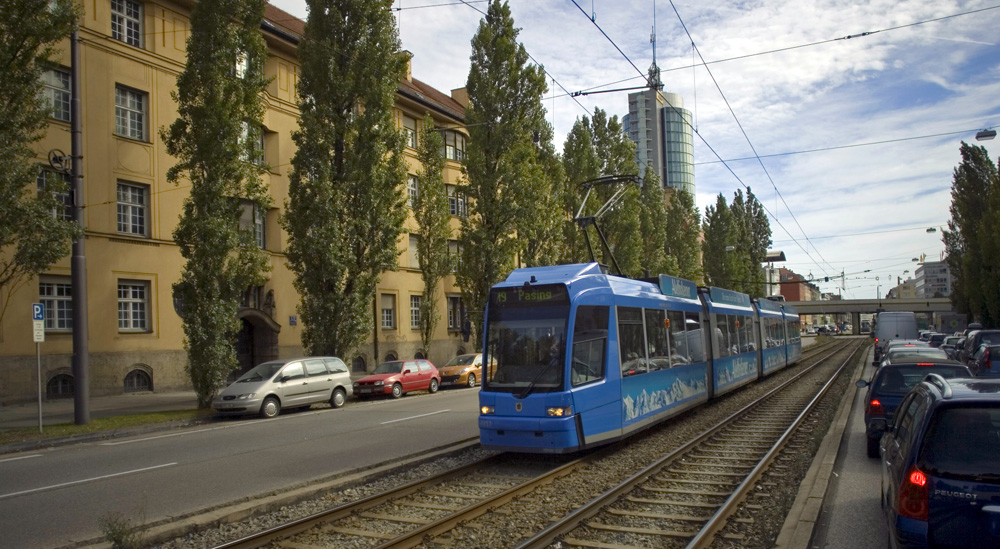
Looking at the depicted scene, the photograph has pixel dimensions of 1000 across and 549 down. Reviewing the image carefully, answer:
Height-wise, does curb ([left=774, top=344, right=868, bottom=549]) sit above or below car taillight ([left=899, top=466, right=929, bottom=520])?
below

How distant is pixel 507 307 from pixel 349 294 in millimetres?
15980

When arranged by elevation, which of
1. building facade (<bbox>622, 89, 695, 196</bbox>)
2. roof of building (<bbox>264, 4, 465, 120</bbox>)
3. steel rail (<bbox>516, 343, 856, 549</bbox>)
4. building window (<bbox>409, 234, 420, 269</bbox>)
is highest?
building facade (<bbox>622, 89, 695, 196</bbox>)

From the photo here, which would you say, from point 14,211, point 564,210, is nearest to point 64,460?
point 14,211

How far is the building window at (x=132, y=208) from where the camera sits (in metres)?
25.3

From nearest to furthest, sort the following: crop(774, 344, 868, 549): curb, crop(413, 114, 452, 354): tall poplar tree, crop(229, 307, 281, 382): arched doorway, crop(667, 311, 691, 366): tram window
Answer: crop(774, 344, 868, 549): curb < crop(667, 311, 691, 366): tram window < crop(229, 307, 281, 382): arched doorway < crop(413, 114, 452, 354): tall poplar tree

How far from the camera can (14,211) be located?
16.1 metres

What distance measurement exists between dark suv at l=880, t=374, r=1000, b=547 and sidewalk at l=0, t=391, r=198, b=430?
18.9 metres

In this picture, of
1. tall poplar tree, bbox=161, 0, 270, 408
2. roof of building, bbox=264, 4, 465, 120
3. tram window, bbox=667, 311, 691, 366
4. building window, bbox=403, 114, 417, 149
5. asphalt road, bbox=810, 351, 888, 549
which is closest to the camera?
asphalt road, bbox=810, 351, 888, 549

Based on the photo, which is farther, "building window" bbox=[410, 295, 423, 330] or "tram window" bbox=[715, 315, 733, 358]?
"building window" bbox=[410, 295, 423, 330]

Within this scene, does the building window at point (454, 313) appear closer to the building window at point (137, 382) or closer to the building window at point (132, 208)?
the building window at point (137, 382)

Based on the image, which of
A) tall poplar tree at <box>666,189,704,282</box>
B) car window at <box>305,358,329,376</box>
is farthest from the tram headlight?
tall poplar tree at <box>666,189,704,282</box>

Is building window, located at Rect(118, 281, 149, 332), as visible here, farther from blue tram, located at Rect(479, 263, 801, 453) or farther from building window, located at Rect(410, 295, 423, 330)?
blue tram, located at Rect(479, 263, 801, 453)

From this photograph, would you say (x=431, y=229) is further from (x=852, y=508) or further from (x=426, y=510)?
(x=852, y=508)

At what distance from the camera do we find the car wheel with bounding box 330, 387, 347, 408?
22188mm
